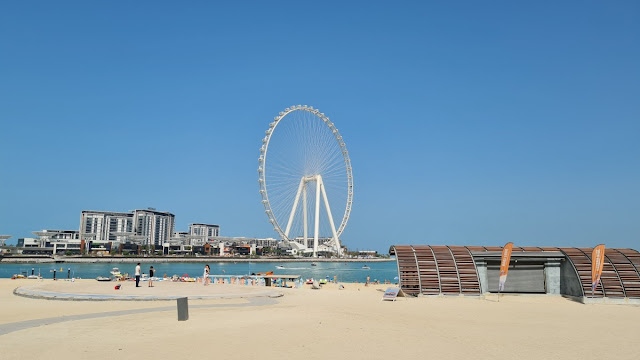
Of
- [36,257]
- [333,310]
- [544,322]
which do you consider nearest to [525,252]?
[544,322]

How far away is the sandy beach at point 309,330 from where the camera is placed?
15.0m

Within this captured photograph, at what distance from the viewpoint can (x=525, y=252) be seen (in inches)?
1348

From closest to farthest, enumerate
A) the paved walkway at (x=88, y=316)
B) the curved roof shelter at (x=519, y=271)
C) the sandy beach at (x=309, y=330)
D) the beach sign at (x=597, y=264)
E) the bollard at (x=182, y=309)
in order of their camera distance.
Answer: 1. the sandy beach at (x=309, y=330)
2. the paved walkway at (x=88, y=316)
3. the bollard at (x=182, y=309)
4. the beach sign at (x=597, y=264)
5. the curved roof shelter at (x=519, y=271)

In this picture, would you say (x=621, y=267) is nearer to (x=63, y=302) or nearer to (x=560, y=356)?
(x=560, y=356)

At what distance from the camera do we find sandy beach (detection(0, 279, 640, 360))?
15.0 m

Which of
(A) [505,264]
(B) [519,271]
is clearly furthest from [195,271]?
(A) [505,264]

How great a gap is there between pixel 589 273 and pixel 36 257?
187 metres

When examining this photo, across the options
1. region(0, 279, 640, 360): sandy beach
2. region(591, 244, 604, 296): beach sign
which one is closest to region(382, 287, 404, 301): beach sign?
region(0, 279, 640, 360): sandy beach

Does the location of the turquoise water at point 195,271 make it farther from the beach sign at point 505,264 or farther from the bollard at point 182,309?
the bollard at point 182,309

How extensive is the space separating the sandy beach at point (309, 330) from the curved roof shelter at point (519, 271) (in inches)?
139

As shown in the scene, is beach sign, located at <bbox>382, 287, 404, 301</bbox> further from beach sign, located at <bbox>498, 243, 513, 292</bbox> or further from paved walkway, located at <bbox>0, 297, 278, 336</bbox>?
paved walkway, located at <bbox>0, 297, 278, 336</bbox>

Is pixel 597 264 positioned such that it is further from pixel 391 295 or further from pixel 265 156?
pixel 265 156

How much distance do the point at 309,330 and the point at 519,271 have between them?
2101 centimetres

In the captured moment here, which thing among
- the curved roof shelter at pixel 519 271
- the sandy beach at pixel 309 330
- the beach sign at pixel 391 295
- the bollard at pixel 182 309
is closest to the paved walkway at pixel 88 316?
the sandy beach at pixel 309 330
